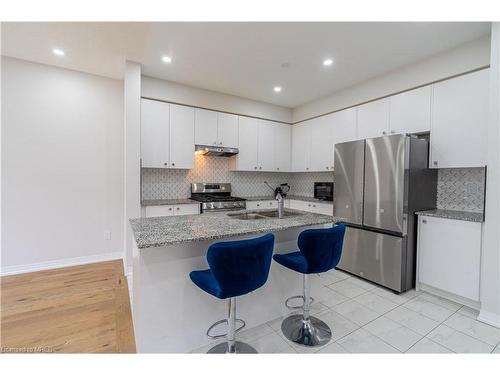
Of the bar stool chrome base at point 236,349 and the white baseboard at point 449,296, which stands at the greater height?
the white baseboard at point 449,296

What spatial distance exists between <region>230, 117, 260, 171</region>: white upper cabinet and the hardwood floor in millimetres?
2465

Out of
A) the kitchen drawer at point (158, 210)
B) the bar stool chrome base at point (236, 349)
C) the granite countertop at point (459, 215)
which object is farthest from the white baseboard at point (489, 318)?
the kitchen drawer at point (158, 210)

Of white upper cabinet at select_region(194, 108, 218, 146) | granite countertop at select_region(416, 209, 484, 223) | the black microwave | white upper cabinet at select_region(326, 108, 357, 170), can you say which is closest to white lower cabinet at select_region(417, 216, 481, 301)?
granite countertop at select_region(416, 209, 484, 223)

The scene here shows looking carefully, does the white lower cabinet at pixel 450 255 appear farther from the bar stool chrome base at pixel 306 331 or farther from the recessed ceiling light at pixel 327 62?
the recessed ceiling light at pixel 327 62

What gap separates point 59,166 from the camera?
3.23 meters

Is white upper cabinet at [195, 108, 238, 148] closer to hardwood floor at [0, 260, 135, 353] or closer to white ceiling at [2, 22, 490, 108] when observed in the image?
white ceiling at [2, 22, 490, 108]

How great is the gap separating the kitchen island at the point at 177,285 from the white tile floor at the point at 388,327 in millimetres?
201

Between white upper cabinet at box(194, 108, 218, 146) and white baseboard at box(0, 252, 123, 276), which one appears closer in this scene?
white baseboard at box(0, 252, 123, 276)

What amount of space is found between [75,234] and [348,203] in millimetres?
3869

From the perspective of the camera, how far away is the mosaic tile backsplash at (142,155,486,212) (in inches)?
106

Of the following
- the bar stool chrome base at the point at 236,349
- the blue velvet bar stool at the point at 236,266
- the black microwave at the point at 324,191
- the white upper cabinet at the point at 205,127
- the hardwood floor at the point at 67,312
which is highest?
the white upper cabinet at the point at 205,127

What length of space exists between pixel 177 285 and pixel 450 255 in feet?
8.92

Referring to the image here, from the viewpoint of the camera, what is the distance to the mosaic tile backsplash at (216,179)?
12.4 feet
